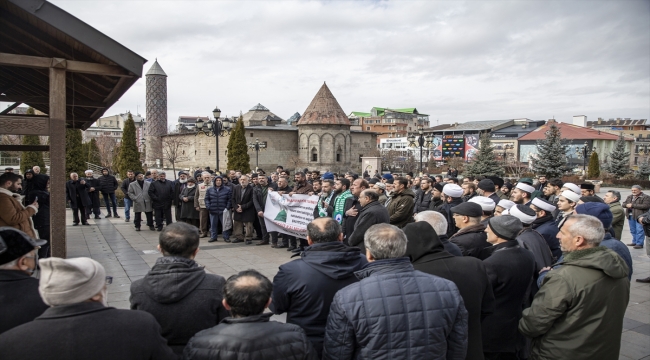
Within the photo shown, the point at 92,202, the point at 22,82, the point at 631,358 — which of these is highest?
the point at 22,82

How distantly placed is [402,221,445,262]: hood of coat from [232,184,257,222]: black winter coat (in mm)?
8070

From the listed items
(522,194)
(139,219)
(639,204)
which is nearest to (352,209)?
(522,194)

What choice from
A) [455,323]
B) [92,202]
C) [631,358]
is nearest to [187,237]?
[455,323]

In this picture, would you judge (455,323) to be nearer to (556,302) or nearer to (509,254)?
(556,302)

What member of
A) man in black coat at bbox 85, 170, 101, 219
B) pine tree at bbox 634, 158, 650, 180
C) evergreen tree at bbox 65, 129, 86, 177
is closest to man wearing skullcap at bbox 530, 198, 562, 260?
man in black coat at bbox 85, 170, 101, 219

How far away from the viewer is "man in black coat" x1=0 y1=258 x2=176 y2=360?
1967 millimetres

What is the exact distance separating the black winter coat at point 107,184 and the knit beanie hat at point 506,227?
13999mm

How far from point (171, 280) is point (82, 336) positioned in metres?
0.74

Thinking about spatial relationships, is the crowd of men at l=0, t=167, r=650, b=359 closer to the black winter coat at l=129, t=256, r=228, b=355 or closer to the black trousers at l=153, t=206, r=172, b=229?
the black winter coat at l=129, t=256, r=228, b=355

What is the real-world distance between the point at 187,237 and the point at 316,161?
6381 centimetres

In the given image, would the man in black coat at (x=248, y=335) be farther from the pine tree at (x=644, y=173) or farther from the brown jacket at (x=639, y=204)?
the pine tree at (x=644, y=173)

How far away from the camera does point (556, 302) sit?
3266mm

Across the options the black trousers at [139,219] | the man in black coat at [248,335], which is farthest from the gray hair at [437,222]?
the black trousers at [139,219]

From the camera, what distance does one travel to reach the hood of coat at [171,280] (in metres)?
2.70
